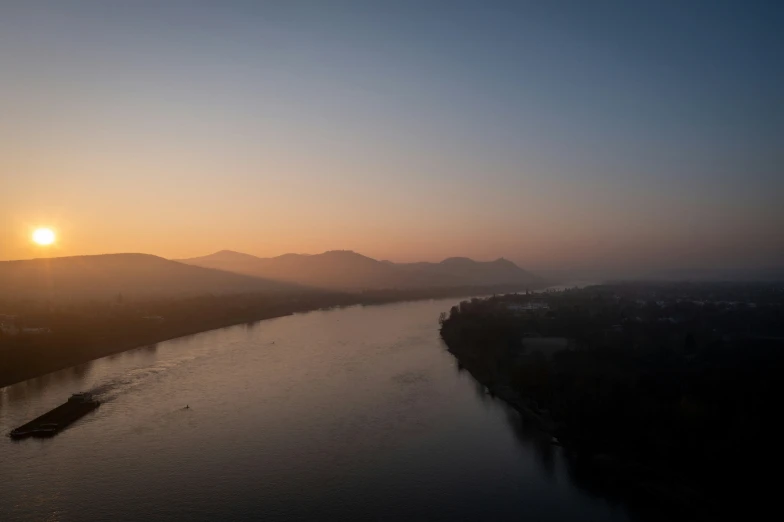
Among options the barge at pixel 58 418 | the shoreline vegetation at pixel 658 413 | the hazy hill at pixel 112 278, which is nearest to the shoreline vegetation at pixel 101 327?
the barge at pixel 58 418

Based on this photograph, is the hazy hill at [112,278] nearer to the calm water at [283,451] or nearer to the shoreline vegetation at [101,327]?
the shoreline vegetation at [101,327]

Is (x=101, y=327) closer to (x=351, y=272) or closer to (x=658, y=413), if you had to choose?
(x=658, y=413)

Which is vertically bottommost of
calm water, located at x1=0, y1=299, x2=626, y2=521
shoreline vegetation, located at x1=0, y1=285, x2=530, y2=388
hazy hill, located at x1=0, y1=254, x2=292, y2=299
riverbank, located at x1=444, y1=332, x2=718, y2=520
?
riverbank, located at x1=444, y1=332, x2=718, y2=520

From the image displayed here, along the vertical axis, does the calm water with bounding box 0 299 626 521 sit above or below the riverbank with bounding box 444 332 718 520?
above

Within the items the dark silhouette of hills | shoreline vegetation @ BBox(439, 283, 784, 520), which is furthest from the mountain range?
shoreline vegetation @ BBox(439, 283, 784, 520)

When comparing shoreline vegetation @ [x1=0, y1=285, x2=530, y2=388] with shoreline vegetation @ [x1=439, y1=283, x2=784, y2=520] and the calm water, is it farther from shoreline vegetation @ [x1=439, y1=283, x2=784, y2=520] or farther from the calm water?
shoreline vegetation @ [x1=439, y1=283, x2=784, y2=520]

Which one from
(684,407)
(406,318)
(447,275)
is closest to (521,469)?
(684,407)

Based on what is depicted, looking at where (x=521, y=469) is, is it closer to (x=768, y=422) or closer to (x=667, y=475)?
(x=667, y=475)
